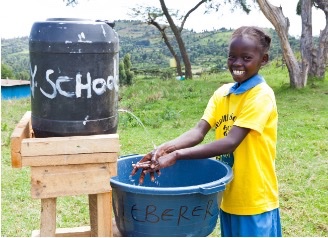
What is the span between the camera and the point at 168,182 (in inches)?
91.1

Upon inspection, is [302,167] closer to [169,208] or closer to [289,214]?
[289,214]

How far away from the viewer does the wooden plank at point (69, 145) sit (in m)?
1.75

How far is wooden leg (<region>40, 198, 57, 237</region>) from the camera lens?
1.85 m

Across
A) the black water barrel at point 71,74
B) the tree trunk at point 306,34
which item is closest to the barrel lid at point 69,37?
the black water barrel at point 71,74

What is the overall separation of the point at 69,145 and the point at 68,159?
6 cm

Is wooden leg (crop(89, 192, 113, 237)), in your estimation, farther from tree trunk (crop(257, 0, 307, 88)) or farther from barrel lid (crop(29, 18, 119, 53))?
tree trunk (crop(257, 0, 307, 88))

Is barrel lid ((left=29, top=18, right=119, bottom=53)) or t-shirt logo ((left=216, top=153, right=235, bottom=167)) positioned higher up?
barrel lid ((left=29, top=18, right=119, bottom=53))

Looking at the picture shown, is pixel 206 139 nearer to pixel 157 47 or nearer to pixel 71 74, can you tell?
pixel 71 74

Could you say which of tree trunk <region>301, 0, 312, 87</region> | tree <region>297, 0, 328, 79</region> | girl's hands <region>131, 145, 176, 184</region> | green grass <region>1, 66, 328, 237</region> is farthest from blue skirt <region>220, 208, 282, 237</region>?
tree <region>297, 0, 328, 79</region>

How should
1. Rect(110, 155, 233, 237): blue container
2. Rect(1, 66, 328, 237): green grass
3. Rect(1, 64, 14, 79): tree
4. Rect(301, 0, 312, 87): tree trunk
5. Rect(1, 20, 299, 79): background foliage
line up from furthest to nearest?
Rect(1, 64, 14, 79): tree, Rect(1, 20, 299, 79): background foliage, Rect(301, 0, 312, 87): tree trunk, Rect(1, 66, 328, 237): green grass, Rect(110, 155, 233, 237): blue container

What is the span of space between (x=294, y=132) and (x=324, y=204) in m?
2.26

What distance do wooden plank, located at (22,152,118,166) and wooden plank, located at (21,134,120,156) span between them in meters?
0.01

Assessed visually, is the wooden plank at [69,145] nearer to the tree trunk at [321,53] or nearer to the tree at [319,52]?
the tree at [319,52]

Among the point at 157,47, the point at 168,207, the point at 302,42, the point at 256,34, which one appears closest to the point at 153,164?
the point at 168,207
